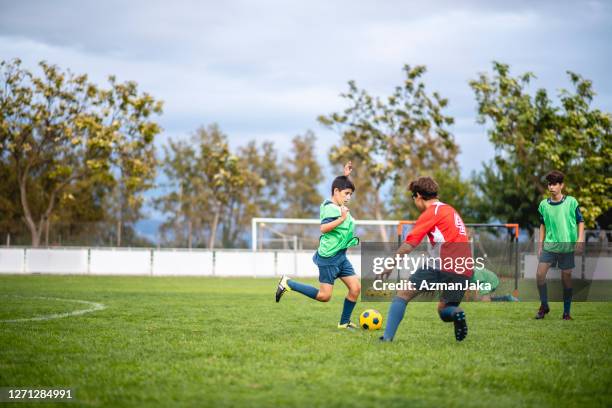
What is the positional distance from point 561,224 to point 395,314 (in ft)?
13.8

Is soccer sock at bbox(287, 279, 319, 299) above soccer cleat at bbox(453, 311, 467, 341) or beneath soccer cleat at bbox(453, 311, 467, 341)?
above

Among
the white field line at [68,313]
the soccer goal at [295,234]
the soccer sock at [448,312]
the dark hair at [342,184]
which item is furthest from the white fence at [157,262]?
the soccer sock at [448,312]

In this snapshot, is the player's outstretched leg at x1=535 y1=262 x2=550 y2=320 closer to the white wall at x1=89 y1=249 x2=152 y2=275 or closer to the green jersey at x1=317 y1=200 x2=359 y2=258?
the green jersey at x1=317 y1=200 x2=359 y2=258

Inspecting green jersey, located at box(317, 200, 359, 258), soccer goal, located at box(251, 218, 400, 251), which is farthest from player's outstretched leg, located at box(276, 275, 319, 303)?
soccer goal, located at box(251, 218, 400, 251)

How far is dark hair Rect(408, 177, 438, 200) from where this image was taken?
23.1ft

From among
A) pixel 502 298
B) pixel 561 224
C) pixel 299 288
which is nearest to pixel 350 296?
pixel 299 288

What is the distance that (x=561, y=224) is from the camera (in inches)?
400

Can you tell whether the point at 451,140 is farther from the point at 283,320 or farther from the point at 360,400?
the point at 360,400

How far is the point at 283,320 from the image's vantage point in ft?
32.8

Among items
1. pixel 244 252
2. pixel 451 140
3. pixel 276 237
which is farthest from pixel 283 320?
pixel 451 140

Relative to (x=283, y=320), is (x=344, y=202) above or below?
above

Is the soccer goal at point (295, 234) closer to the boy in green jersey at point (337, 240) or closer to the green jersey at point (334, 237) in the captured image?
the boy in green jersey at point (337, 240)

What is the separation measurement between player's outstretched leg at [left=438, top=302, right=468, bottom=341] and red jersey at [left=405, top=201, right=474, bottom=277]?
0.38 m

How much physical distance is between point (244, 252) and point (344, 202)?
24573 mm
